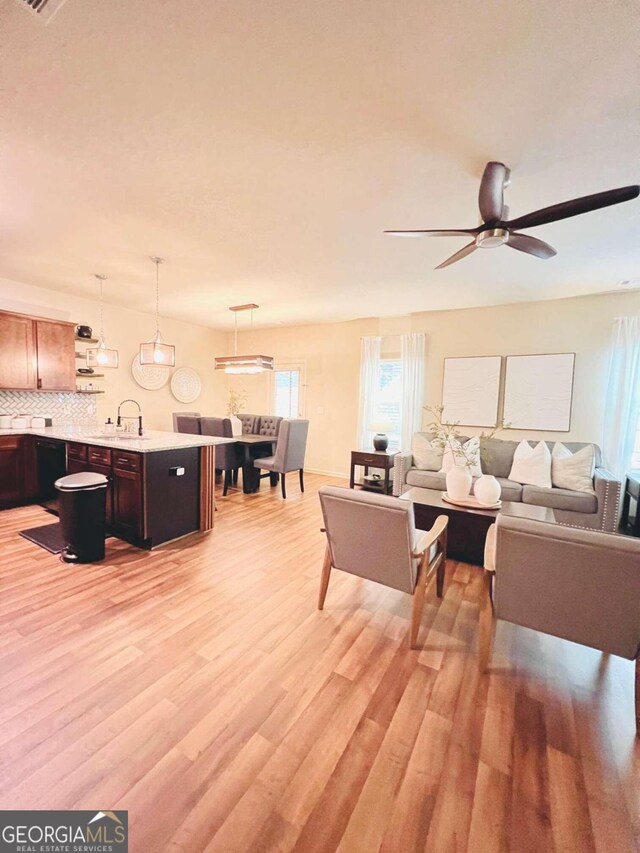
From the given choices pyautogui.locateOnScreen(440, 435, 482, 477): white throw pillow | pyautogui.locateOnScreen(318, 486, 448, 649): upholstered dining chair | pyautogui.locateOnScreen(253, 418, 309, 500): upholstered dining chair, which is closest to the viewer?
pyautogui.locateOnScreen(318, 486, 448, 649): upholstered dining chair

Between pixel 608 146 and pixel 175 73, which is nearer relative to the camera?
pixel 175 73

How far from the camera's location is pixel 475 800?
120 centimetres

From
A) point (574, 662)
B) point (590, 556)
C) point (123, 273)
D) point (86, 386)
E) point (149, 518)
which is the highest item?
point (123, 273)

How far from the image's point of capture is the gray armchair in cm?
142

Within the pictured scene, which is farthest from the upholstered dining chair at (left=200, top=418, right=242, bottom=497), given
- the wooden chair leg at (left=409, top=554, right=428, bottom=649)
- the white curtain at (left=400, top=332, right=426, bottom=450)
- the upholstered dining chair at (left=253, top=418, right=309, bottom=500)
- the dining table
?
the wooden chair leg at (left=409, top=554, right=428, bottom=649)

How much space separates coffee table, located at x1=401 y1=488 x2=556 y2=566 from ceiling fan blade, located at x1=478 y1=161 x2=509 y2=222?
2.08 m

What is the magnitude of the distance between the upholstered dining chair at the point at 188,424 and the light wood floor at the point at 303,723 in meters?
3.01

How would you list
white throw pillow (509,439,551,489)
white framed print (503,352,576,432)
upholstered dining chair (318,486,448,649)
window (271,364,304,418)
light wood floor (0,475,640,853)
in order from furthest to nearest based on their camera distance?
window (271,364,304,418) → white framed print (503,352,576,432) → white throw pillow (509,439,551,489) → upholstered dining chair (318,486,448,649) → light wood floor (0,475,640,853)

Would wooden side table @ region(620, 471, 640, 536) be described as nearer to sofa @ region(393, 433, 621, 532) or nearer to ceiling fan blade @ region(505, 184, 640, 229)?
sofa @ region(393, 433, 621, 532)

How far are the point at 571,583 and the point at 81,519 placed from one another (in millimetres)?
3335

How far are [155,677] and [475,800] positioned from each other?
1455 millimetres

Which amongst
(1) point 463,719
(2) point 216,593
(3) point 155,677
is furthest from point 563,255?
(3) point 155,677

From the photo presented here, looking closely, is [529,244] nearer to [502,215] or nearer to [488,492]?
[502,215]

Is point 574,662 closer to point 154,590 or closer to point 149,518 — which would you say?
point 154,590
